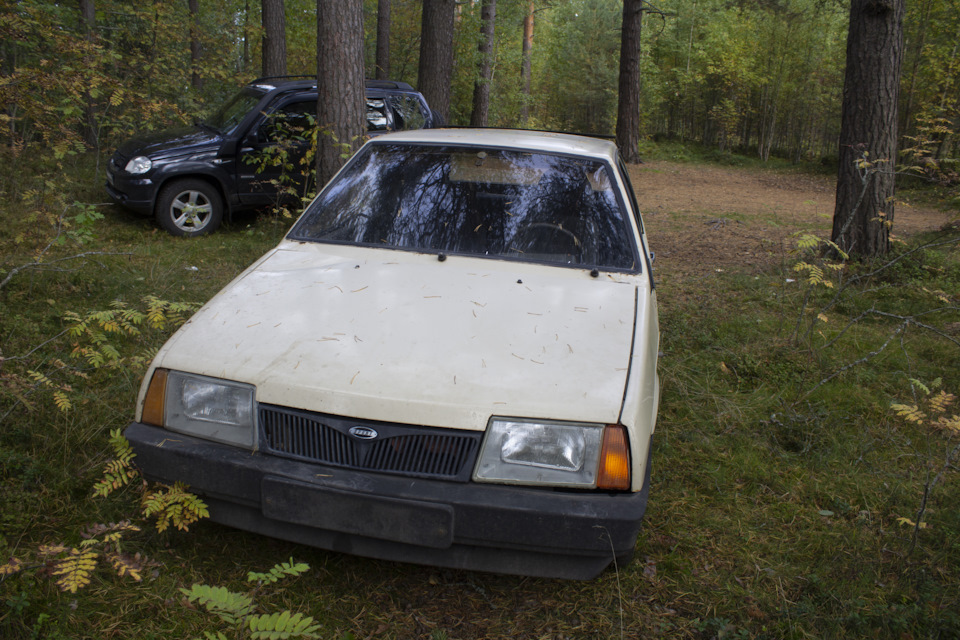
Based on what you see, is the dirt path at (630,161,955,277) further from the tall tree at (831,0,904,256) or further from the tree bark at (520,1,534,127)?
the tree bark at (520,1,534,127)

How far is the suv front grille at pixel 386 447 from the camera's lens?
2031mm

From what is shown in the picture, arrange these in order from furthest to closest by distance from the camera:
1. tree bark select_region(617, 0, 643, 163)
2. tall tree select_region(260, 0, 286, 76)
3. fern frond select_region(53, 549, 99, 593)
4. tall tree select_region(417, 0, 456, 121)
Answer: tree bark select_region(617, 0, 643, 163)
tall tree select_region(260, 0, 286, 76)
tall tree select_region(417, 0, 456, 121)
fern frond select_region(53, 549, 99, 593)

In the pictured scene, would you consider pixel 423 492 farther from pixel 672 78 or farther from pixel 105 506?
pixel 672 78

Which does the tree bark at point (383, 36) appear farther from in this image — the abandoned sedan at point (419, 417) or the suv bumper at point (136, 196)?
the abandoned sedan at point (419, 417)

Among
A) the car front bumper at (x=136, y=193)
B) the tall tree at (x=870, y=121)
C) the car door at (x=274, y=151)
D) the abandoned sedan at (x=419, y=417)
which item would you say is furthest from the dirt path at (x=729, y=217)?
the car front bumper at (x=136, y=193)

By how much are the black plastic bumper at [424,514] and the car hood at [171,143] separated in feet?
20.9

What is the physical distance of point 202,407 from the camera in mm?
Answer: 2217

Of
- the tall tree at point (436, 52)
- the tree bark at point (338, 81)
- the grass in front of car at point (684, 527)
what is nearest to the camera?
the grass in front of car at point (684, 527)

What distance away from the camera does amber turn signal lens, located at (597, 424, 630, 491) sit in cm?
203

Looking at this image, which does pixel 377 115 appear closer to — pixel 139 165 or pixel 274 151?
pixel 274 151

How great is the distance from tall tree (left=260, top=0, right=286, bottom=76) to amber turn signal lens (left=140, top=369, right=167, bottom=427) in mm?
11278

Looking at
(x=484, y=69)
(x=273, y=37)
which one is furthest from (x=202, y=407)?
(x=484, y=69)

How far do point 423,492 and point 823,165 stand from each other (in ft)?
88.5

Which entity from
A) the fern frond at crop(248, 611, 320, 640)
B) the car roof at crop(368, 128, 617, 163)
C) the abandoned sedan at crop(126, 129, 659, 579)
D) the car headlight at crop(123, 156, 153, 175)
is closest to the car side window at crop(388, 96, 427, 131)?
the car headlight at crop(123, 156, 153, 175)
